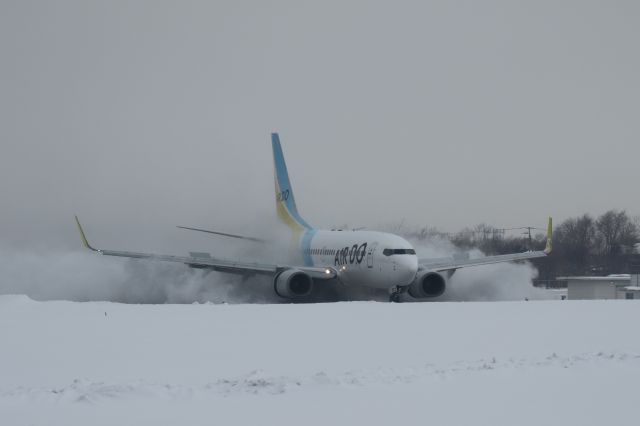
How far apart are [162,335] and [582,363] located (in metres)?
7.79

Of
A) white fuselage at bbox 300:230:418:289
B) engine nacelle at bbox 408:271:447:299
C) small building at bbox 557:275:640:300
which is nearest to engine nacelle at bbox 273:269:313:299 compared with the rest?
white fuselage at bbox 300:230:418:289

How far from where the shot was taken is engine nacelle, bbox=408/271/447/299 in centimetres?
3447

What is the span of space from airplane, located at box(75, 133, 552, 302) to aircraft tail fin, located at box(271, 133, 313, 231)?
447 cm

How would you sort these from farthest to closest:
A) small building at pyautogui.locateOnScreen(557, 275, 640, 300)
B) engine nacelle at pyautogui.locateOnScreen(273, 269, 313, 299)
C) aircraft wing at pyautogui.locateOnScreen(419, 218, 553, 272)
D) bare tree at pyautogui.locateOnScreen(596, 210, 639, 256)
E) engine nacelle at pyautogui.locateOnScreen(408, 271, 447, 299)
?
bare tree at pyautogui.locateOnScreen(596, 210, 639, 256)
small building at pyautogui.locateOnScreen(557, 275, 640, 300)
aircraft wing at pyautogui.locateOnScreen(419, 218, 553, 272)
engine nacelle at pyautogui.locateOnScreen(273, 269, 313, 299)
engine nacelle at pyautogui.locateOnScreen(408, 271, 447, 299)

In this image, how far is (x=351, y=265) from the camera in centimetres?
3534

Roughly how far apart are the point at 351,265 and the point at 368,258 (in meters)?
1.77

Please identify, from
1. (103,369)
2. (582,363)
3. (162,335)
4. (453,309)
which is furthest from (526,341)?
(103,369)

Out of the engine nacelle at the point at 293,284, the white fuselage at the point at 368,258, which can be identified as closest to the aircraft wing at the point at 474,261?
the white fuselage at the point at 368,258

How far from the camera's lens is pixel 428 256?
4862 cm

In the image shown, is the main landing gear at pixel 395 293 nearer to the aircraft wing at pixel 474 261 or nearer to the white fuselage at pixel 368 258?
the white fuselage at pixel 368 258

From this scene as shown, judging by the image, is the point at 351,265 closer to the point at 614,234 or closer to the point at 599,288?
the point at 599,288

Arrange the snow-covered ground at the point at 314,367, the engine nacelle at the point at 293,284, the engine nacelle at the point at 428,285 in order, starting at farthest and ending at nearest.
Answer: the engine nacelle at the point at 293,284
the engine nacelle at the point at 428,285
the snow-covered ground at the point at 314,367

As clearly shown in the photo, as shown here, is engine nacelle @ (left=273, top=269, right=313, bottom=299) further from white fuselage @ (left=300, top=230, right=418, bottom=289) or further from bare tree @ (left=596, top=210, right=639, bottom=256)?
bare tree @ (left=596, top=210, right=639, bottom=256)

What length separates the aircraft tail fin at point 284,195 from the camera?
46.5 meters
